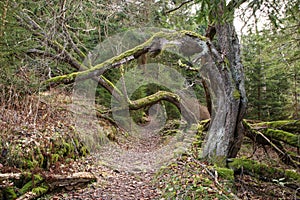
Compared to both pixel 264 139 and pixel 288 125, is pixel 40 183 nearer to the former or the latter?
pixel 264 139

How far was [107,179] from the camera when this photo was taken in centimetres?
543

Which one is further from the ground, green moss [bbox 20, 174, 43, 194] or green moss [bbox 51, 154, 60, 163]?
green moss [bbox 51, 154, 60, 163]

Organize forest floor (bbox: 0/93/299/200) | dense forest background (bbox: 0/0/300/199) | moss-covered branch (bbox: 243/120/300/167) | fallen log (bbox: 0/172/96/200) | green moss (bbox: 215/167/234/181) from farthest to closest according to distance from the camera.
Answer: moss-covered branch (bbox: 243/120/300/167) → green moss (bbox: 215/167/234/181) → forest floor (bbox: 0/93/299/200) → dense forest background (bbox: 0/0/300/199) → fallen log (bbox: 0/172/96/200)

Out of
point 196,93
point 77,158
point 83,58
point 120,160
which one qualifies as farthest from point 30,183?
point 196,93

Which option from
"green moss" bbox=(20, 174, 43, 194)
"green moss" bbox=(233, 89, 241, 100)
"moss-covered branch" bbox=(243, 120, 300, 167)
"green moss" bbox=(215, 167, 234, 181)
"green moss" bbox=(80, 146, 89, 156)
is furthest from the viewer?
"green moss" bbox=(80, 146, 89, 156)

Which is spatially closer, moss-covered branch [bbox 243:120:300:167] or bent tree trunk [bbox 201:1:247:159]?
bent tree trunk [bbox 201:1:247:159]

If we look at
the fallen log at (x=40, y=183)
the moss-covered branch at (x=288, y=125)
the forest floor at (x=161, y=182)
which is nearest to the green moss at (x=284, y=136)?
the moss-covered branch at (x=288, y=125)

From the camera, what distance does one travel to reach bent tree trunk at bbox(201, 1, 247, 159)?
542cm

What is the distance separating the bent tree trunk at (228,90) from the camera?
5418 mm

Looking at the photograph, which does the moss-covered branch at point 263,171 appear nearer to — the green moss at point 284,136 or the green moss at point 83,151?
the green moss at point 284,136

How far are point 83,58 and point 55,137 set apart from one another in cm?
530

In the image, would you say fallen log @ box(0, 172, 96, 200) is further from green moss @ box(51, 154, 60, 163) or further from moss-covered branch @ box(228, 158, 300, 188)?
moss-covered branch @ box(228, 158, 300, 188)

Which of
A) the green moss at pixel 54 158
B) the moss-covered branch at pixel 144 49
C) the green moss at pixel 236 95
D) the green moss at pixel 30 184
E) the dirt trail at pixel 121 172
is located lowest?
the dirt trail at pixel 121 172

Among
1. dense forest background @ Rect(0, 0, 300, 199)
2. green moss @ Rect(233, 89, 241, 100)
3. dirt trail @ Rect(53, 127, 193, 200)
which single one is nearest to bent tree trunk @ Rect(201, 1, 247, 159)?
green moss @ Rect(233, 89, 241, 100)
